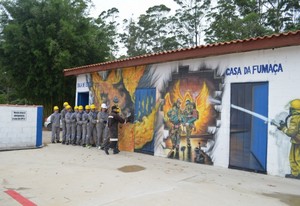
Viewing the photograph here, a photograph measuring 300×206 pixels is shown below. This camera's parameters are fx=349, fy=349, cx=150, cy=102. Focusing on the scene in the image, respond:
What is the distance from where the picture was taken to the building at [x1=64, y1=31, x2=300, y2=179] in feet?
27.4

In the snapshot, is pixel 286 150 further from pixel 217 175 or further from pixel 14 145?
pixel 14 145

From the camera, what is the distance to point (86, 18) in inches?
1012

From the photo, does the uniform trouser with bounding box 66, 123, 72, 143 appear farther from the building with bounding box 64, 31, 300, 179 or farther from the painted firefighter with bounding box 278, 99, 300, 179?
the painted firefighter with bounding box 278, 99, 300, 179

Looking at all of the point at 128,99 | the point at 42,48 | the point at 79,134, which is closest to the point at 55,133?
the point at 79,134

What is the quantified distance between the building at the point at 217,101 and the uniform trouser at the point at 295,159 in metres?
0.07

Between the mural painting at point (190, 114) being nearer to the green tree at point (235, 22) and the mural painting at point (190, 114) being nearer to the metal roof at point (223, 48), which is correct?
the metal roof at point (223, 48)

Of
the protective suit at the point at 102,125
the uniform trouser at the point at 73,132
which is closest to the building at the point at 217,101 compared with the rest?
the protective suit at the point at 102,125

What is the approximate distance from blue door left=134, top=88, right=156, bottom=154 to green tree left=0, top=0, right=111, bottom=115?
1143cm

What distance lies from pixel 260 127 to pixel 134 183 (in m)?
3.47

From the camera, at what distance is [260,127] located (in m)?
8.76

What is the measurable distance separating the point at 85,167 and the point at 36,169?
4.33 ft

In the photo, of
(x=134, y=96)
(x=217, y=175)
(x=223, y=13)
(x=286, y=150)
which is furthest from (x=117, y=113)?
(x=223, y=13)

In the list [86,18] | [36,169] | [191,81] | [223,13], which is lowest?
[36,169]

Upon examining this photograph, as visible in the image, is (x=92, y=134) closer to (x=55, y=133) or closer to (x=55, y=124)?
(x=55, y=124)
